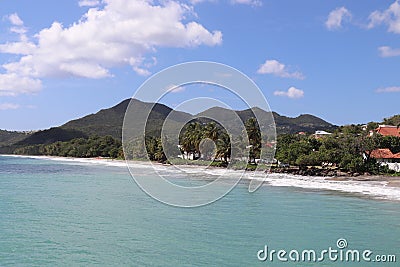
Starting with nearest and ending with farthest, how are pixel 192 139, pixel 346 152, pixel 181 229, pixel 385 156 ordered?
1. pixel 181 229
2. pixel 346 152
3. pixel 385 156
4. pixel 192 139

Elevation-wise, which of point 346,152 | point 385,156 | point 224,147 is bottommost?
point 385,156

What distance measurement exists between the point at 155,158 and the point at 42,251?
57597mm

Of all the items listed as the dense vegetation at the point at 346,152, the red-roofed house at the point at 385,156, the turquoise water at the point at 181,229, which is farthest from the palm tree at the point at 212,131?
the turquoise water at the point at 181,229

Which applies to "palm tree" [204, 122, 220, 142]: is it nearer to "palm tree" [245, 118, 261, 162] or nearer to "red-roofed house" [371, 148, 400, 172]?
"palm tree" [245, 118, 261, 162]

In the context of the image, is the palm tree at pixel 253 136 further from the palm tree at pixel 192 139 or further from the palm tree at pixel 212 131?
the palm tree at pixel 192 139

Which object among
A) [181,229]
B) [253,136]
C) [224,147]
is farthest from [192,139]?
[181,229]

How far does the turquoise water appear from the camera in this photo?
486 inches

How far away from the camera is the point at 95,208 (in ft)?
68.1

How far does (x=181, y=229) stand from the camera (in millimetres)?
15781

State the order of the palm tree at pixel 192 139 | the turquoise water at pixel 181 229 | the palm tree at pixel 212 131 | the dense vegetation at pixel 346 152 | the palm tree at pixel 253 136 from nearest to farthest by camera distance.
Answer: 1. the turquoise water at pixel 181 229
2. the dense vegetation at pixel 346 152
3. the palm tree at pixel 253 136
4. the palm tree at pixel 212 131
5. the palm tree at pixel 192 139

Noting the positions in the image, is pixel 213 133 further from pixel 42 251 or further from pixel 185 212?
pixel 42 251

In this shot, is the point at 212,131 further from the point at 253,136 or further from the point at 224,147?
the point at 253,136

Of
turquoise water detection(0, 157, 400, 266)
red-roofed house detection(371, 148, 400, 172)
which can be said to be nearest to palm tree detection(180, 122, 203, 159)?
red-roofed house detection(371, 148, 400, 172)

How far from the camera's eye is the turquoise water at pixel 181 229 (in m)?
12.3
